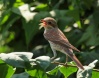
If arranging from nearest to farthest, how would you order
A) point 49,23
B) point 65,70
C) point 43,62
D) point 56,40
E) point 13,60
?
point 13,60
point 43,62
point 65,70
point 56,40
point 49,23

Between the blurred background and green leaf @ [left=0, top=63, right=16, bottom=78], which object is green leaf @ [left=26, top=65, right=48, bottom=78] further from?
the blurred background

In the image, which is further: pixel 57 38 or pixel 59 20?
pixel 59 20

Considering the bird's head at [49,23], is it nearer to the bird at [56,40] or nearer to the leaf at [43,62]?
the bird at [56,40]

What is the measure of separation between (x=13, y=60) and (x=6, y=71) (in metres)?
0.17

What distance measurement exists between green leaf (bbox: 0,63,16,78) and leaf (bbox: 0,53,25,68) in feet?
→ 0.38

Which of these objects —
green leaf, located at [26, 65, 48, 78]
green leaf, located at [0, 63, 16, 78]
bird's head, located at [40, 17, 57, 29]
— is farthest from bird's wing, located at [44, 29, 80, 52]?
green leaf, located at [0, 63, 16, 78]

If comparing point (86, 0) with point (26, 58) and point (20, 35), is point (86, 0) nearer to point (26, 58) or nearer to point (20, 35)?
point (20, 35)

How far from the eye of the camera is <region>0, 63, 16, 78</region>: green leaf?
3.22m

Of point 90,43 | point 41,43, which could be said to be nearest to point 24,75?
point 90,43

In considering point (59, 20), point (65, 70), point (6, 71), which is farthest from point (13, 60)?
point (59, 20)

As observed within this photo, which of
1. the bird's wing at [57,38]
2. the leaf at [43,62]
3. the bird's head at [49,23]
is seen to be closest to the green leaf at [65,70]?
the leaf at [43,62]

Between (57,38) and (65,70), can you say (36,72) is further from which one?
(57,38)

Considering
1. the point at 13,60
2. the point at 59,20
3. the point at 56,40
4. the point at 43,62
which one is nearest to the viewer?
the point at 13,60

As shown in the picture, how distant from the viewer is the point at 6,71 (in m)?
3.24
